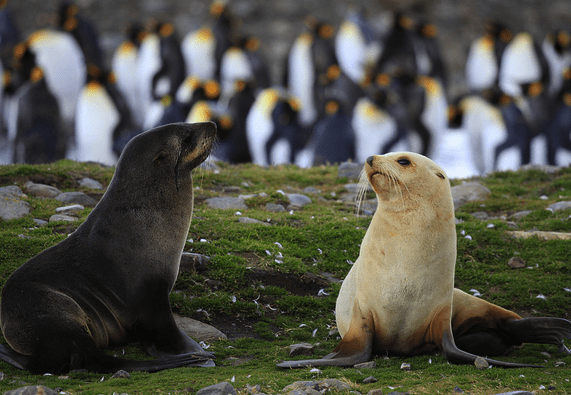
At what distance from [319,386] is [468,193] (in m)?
6.09

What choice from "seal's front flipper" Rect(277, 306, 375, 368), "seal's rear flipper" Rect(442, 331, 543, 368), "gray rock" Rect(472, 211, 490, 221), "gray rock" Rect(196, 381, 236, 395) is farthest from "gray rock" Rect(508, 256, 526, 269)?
"gray rock" Rect(196, 381, 236, 395)

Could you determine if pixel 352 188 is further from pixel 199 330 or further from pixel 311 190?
pixel 199 330

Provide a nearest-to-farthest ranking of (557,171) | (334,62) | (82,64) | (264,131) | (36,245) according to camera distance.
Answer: (36,245)
(557,171)
(264,131)
(82,64)
(334,62)

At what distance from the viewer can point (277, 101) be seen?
1636cm

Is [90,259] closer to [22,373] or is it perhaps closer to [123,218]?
[123,218]

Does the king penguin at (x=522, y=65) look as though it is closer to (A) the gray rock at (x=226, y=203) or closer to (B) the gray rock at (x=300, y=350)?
(A) the gray rock at (x=226, y=203)

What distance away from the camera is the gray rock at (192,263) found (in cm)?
584

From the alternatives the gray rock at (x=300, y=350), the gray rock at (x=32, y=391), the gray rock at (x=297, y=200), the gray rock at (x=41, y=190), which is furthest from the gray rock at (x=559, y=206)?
the gray rock at (x=32, y=391)

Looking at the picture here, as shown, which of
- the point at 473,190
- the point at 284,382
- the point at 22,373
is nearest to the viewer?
the point at 284,382

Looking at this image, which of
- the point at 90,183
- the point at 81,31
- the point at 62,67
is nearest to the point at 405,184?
the point at 90,183

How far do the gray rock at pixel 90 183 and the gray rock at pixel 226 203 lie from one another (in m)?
1.43

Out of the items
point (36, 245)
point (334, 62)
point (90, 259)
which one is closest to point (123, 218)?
point (90, 259)

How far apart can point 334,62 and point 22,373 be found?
18016 millimetres

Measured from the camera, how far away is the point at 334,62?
21.0m
